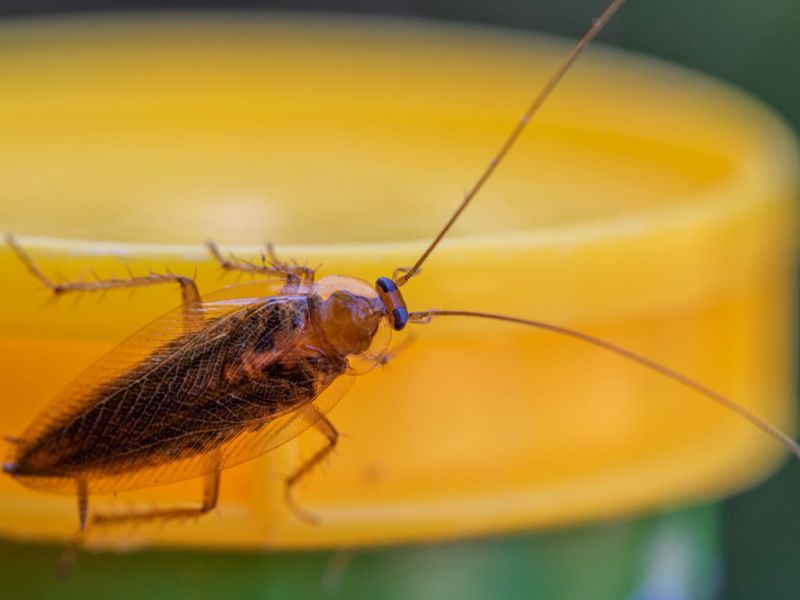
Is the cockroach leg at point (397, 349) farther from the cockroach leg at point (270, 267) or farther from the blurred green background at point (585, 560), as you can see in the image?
the blurred green background at point (585, 560)

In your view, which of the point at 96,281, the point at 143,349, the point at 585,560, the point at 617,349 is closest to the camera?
the point at 96,281

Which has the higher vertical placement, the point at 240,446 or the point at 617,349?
the point at 617,349

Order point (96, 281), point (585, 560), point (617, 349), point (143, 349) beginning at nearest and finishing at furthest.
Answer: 1. point (96, 281)
2. point (143, 349)
3. point (617, 349)
4. point (585, 560)

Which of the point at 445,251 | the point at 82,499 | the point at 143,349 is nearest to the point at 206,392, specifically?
the point at 143,349

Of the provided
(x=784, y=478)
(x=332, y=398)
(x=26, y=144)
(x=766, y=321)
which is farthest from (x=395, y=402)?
(x=784, y=478)

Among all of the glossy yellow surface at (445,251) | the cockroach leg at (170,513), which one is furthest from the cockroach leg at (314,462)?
the cockroach leg at (170,513)

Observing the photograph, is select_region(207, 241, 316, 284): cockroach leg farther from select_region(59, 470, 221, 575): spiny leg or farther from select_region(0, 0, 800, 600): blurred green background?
select_region(0, 0, 800, 600): blurred green background

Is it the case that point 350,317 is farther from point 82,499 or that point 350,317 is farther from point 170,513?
point 82,499
